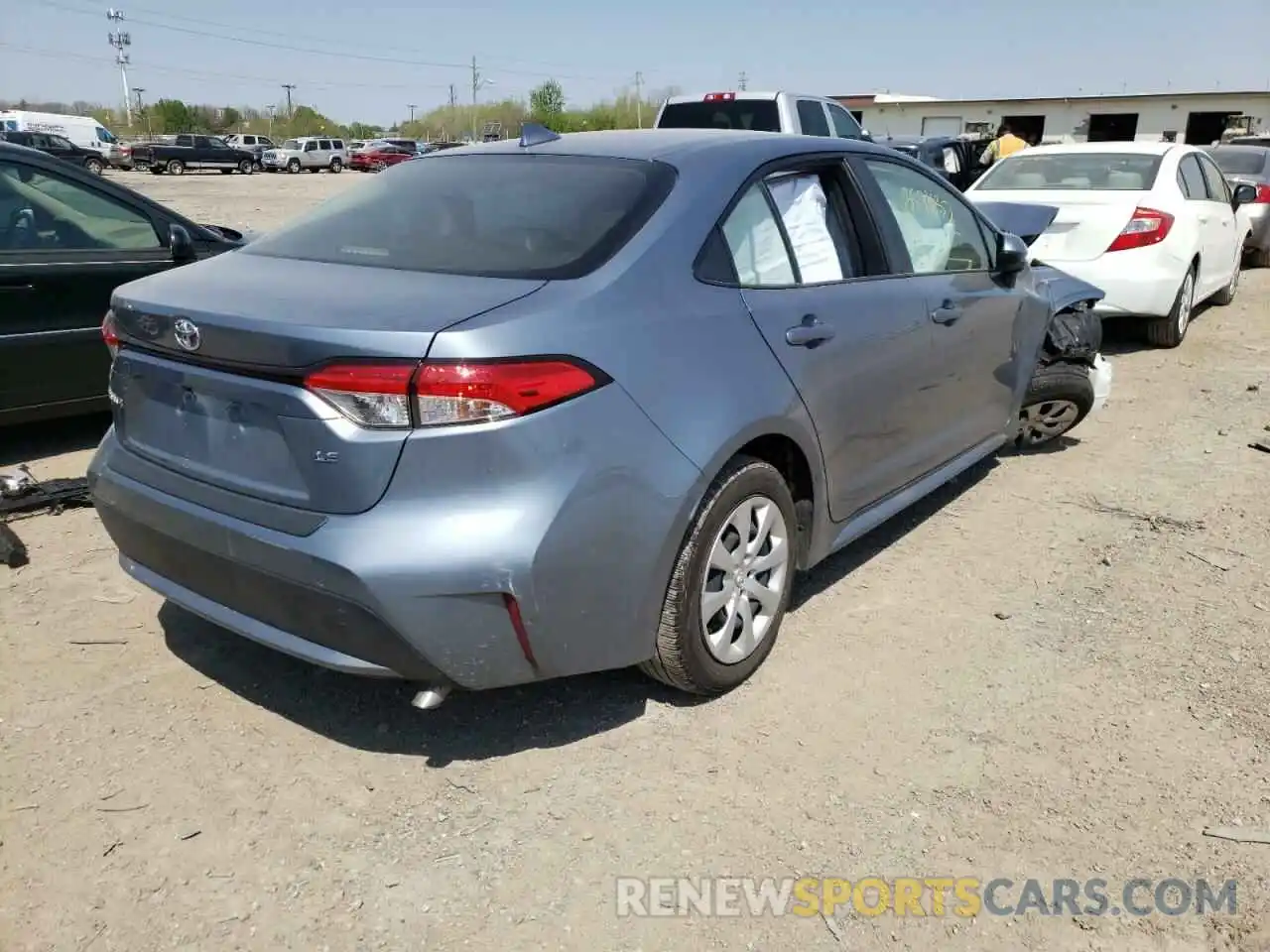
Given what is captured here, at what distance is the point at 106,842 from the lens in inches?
99.7

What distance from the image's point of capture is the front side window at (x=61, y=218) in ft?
16.3

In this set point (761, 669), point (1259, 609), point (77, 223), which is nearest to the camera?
point (761, 669)

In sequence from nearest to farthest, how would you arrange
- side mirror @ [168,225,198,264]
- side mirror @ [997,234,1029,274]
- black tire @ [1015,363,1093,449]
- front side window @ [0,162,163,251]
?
side mirror @ [997,234,1029,274] < side mirror @ [168,225,198,264] < front side window @ [0,162,163,251] < black tire @ [1015,363,1093,449]

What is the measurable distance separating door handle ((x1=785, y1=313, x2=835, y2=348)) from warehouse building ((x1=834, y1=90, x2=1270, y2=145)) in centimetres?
4531

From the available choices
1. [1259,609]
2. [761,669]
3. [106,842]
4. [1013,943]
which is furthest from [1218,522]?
[106,842]

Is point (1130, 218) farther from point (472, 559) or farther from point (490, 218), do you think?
point (472, 559)

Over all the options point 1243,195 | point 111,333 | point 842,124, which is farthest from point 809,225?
point 842,124

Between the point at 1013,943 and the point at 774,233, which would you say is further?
the point at 774,233

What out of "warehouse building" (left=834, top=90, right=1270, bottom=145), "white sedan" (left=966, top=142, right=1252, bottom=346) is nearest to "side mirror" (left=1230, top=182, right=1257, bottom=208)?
"white sedan" (left=966, top=142, right=1252, bottom=346)

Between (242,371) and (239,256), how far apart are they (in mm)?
786

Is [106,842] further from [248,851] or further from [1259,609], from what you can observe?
[1259,609]

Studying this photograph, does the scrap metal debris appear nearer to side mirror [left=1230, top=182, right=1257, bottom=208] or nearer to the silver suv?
side mirror [left=1230, top=182, right=1257, bottom=208]

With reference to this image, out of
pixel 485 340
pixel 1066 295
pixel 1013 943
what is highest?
pixel 485 340

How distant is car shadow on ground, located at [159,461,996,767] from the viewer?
2.96 metres
